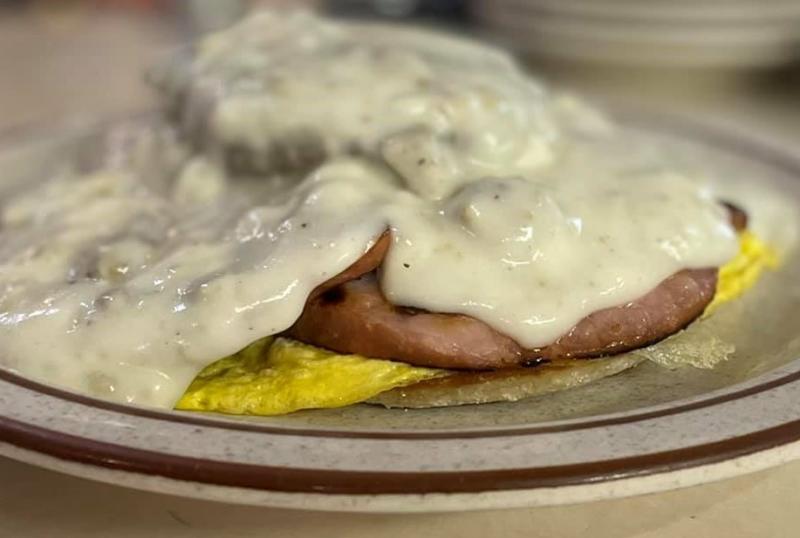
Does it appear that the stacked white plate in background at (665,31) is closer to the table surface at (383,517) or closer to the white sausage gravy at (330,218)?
the white sausage gravy at (330,218)

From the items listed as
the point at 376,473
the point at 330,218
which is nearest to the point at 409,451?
the point at 376,473

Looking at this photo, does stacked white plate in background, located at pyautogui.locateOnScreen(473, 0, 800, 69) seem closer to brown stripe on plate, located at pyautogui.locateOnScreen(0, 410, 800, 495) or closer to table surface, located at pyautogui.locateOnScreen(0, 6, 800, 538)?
table surface, located at pyautogui.locateOnScreen(0, 6, 800, 538)

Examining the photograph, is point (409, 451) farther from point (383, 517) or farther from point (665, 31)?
point (665, 31)

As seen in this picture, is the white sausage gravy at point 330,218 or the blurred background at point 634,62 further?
the blurred background at point 634,62

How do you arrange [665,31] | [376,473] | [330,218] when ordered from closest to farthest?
[376,473] < [330,218] < [665,31]

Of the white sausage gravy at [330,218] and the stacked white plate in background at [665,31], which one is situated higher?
the white sausage gravy at [330,218]

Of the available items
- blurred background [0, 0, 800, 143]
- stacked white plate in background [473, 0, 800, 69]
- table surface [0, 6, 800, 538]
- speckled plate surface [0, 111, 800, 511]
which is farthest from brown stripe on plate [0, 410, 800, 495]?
stacked white plate in background [473, 0, 800, 69]

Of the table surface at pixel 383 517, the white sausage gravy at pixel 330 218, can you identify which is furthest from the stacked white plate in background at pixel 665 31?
the table surface at pixel 383 517

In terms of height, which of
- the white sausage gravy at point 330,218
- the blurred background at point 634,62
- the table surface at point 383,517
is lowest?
the blurred background at point 634,62

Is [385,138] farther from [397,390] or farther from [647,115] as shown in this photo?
[647,115]

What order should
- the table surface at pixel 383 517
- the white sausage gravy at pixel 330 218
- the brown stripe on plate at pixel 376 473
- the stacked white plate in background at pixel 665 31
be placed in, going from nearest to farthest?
the brown stripe on plate at pixel 376 473 → the table surface at pixel 383 517 → the white sausage gravy at pixel 330 218 → the stacked white plate in background at pixel 665 31
